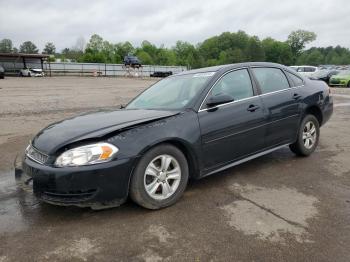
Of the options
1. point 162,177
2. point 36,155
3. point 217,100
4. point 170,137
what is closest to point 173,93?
point 217,100

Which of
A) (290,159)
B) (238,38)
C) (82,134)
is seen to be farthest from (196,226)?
(238,38)

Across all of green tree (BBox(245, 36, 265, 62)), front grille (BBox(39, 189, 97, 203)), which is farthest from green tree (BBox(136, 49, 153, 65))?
front grille (BBox(39, 189, 97, 203))

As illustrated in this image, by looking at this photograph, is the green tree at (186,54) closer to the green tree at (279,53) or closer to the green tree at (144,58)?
the green tree at (144,58)

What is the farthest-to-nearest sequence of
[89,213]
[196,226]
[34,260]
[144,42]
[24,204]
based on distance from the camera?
[144,42] → [24,204] → [89,213] → [196,226] → [34,260]

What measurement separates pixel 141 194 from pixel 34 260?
3.77ft

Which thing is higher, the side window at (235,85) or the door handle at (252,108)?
the side window at (235,85)

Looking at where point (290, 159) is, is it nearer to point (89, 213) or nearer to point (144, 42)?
point (89, 213)

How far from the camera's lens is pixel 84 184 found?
3.32m

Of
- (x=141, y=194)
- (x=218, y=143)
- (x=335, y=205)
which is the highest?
(x=218, y=143)

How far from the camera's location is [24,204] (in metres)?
3.94

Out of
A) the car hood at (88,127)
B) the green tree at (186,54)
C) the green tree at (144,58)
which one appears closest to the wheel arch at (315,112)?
the car hood at (88,127)

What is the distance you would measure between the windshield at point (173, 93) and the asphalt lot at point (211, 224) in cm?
107

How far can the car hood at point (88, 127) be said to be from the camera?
3.53m

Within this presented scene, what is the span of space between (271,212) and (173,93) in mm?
1985
